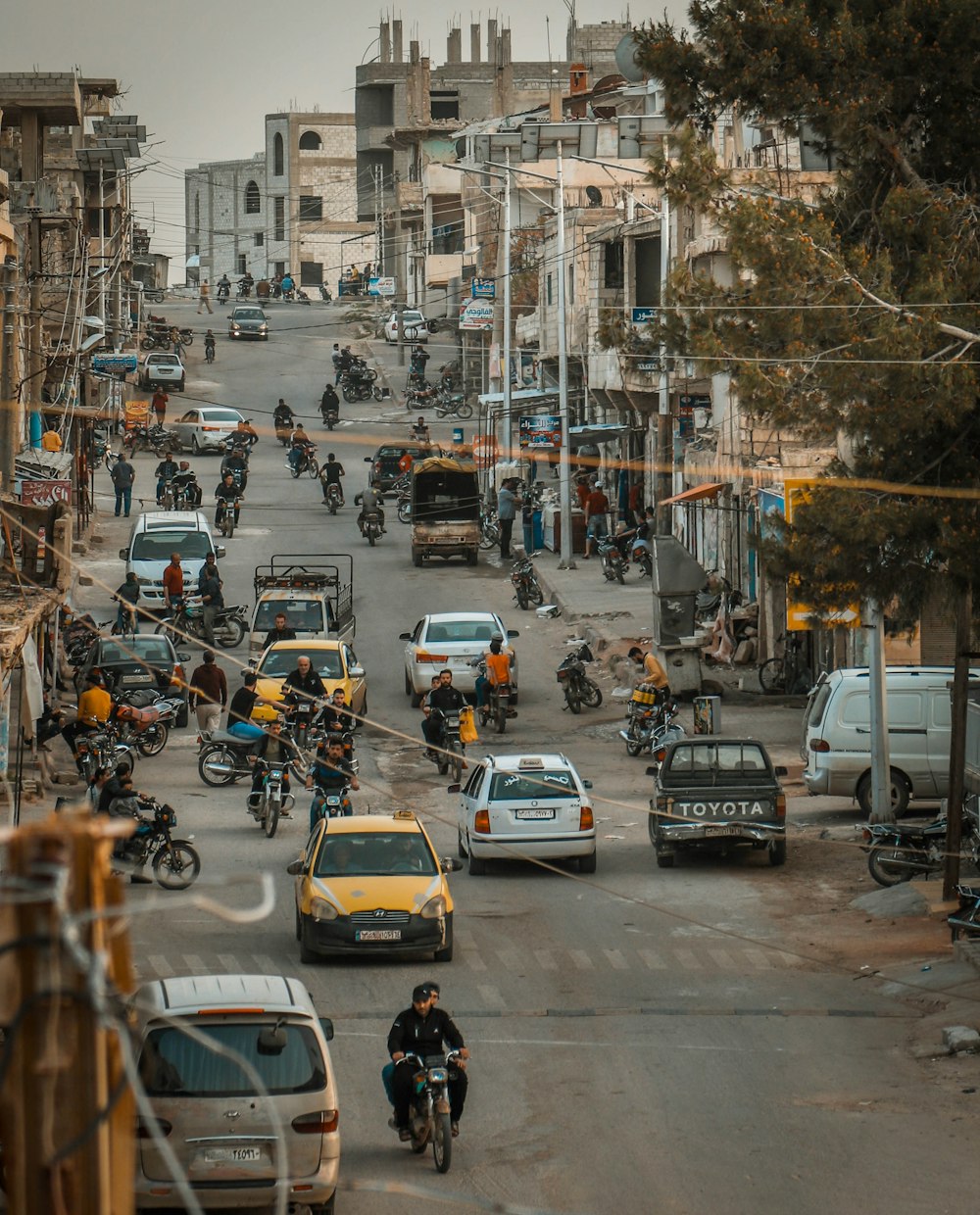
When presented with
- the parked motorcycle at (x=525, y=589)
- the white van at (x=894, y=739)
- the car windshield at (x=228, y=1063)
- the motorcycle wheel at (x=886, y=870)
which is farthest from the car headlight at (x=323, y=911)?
the parked motorcycle at (x=525, y=589)

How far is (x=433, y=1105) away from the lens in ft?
43.1

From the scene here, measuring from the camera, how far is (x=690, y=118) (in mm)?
20234

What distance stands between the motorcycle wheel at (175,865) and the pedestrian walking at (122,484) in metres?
31.0

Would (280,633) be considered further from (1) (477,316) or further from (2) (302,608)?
(1) (477,316)

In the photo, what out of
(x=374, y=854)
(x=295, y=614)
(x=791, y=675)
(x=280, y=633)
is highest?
(x=295, y=614)

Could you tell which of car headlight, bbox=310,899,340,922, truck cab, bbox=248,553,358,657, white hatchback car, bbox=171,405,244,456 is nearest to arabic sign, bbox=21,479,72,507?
truck cab, bbox=248,553,358,657

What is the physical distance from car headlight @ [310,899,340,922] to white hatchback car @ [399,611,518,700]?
566 inches

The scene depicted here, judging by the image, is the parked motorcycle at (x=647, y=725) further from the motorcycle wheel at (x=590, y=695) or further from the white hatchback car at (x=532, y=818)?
the white hatchback car at (x=532, y=818)

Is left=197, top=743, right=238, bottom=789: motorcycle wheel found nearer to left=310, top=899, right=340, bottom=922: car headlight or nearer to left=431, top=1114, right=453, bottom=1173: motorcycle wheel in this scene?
left=310, top=899, right=340, bottom=922: car headlight

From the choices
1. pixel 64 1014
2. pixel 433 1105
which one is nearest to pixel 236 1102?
pixel 433 1105

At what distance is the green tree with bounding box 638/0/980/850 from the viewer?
58.7 ft

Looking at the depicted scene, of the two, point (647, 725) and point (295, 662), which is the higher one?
point (295, 662)

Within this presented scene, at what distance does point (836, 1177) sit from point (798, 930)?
24.7ft

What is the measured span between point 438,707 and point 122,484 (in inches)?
956
